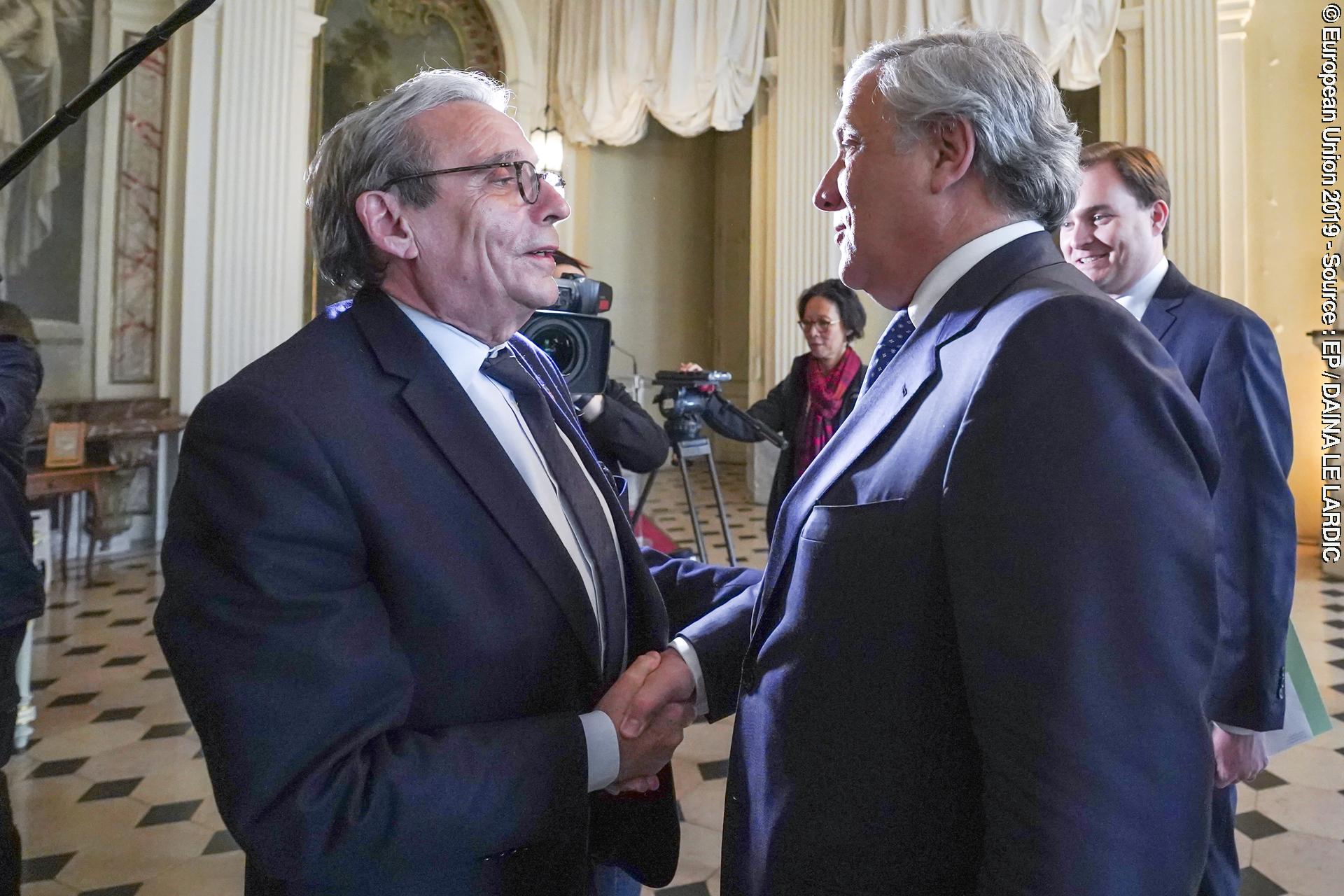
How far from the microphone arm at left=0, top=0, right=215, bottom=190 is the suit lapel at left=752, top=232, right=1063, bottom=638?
798mm

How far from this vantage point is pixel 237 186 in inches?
264

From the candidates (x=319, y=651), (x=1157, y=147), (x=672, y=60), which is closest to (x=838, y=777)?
(x=319, y=651)

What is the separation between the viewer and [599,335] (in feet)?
8.39

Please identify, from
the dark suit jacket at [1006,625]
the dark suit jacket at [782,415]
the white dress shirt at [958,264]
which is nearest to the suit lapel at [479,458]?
the dark suit jacket at [1006,625]

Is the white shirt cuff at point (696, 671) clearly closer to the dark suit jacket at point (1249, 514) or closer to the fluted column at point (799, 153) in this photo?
the dark suit jacket at point (1249, 514)

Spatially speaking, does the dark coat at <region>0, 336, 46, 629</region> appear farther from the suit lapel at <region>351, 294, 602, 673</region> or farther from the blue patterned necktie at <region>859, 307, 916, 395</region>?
the blue patterned necktie at <region>859, 307, 916, 395</region>

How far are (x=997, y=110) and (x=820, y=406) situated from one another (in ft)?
8.01

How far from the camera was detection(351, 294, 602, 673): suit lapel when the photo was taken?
1.05m

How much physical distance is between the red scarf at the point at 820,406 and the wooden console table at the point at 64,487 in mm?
4375

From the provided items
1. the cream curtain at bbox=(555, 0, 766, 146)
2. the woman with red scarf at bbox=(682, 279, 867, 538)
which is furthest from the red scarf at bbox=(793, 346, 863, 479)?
the cream curtain at bbox=(555, 0, 766, 146)

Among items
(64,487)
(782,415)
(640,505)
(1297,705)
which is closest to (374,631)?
(1297,705)

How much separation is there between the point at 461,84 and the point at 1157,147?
7.23m

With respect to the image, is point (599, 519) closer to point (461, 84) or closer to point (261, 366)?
point (261, 366)

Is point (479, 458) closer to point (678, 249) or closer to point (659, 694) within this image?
point (659, 694)
